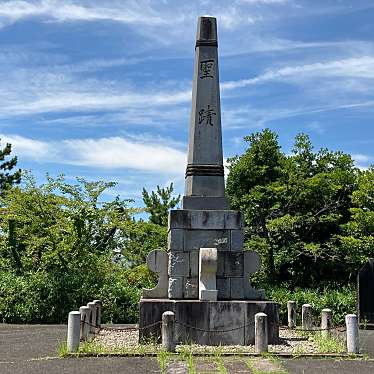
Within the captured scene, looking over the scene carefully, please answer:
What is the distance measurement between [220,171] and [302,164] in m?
9.92

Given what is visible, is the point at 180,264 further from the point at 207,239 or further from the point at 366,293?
the point at 366,293

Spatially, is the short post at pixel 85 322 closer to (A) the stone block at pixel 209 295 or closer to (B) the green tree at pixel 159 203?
(A) the stone block at pixel 209 295

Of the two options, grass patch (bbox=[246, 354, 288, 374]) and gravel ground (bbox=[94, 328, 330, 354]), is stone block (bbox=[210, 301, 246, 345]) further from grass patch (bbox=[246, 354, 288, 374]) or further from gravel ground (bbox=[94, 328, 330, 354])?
grass patch (bbox=[246, 354, 288, 374])

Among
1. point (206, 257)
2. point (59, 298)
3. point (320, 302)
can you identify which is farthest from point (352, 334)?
point (59, 298)

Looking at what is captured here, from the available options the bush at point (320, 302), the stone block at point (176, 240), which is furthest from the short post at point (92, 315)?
the bush at point (320, 302)

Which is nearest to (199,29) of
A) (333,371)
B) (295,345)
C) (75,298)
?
(295,345)

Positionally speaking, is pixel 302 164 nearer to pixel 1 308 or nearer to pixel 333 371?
pixel 1 308

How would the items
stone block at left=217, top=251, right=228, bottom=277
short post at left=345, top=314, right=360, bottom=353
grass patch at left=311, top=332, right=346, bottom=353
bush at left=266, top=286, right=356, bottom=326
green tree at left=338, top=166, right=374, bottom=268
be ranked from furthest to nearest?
green tree at left=338, top=166, right=374, bottom=268 < bush at left=266, top=286, right=356, bottom=326 < stone block at left=217, top=251, right=228, bottom=277 < grass patch at left=311, top=332, right=346, bottom=353 < short post at left=345, top=314, right=360, bottom=353

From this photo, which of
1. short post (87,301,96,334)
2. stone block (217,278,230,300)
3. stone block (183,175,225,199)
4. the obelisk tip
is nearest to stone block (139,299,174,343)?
stone block (217,278,230,300)

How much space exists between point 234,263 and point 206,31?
15.7ft

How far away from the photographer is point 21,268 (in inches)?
806

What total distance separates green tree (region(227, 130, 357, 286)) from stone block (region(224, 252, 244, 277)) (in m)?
8.41

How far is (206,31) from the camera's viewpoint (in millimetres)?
12148

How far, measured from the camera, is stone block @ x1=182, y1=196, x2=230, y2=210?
37.8ft
